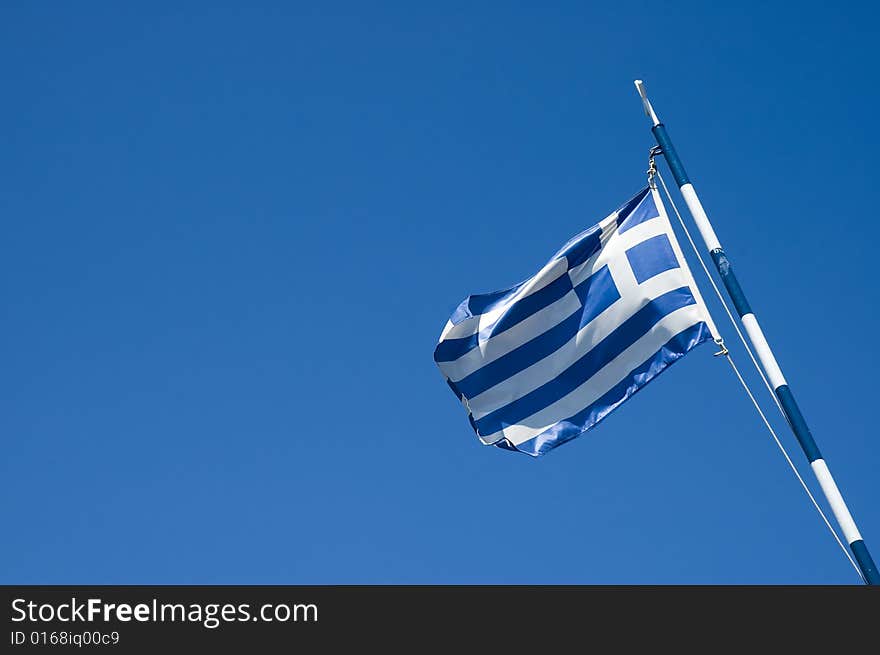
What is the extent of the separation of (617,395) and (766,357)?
304cm

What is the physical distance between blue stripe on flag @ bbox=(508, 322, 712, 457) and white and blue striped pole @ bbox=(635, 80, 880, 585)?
125 centimetres

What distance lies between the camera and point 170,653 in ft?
35.7

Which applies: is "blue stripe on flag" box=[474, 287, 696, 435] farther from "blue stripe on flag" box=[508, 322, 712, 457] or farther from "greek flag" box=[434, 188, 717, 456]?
"blue stripe on flag" box=[508, 322, 712, 457]

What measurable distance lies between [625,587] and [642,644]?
19.4 inches

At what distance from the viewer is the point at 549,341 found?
19000mm

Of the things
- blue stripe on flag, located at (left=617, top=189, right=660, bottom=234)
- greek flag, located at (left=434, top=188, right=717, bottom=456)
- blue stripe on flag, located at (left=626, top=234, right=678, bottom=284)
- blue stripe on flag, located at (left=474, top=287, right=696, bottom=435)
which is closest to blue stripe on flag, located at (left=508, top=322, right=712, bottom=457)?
greek flag, located at (left=434, top=188, right=717, bottom=456)

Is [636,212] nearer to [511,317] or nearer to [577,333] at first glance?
[577,333]

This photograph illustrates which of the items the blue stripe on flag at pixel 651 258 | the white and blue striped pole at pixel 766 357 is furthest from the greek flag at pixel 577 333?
the white and blue striped pole at pixel 766 357

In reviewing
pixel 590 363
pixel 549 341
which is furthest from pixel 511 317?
pixel 590 363

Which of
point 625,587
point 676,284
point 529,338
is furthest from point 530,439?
point 625,587

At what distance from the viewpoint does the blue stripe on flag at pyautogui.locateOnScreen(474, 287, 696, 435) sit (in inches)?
695

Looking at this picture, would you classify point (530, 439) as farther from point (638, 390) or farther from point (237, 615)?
point (237, 615)

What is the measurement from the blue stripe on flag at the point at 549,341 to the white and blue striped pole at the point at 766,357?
2110 mm

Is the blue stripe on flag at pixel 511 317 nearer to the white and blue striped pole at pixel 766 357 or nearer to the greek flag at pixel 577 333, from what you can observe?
the greek flag at pixel 577 333
